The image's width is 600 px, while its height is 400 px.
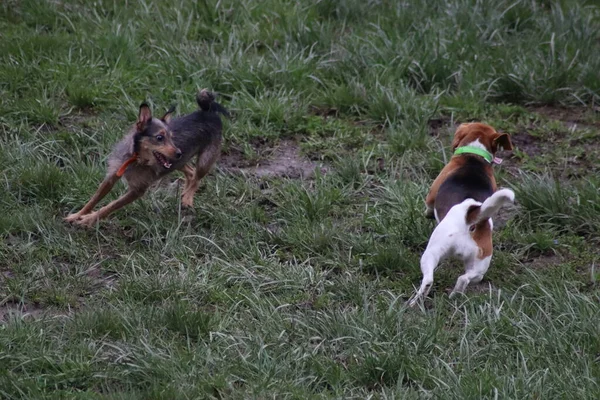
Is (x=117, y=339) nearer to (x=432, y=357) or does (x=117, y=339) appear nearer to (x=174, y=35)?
(x=432, y=357)

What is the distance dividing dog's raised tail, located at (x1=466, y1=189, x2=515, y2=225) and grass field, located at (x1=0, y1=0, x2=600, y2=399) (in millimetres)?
461

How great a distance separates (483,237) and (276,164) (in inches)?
86.6

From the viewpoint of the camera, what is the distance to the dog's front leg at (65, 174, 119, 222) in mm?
6336

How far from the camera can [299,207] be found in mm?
6699

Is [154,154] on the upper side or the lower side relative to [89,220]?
upper

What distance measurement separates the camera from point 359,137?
772 centimetres

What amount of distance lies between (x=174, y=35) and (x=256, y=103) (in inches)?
49.3

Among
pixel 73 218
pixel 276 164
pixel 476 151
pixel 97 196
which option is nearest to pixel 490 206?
pixel 476 151

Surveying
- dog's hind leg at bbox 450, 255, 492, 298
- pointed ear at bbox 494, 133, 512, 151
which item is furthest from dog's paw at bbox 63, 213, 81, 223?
pointed ear at bbox 494, 133, 512, 151

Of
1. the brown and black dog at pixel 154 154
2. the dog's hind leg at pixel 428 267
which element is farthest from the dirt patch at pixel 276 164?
the dog's hind leg at pixel 428 267

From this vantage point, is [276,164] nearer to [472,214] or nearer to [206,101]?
[206,101]

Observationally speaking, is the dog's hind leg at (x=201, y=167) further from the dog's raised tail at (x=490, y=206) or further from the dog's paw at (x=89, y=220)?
the dog's raised tail at (x=490, y=206)

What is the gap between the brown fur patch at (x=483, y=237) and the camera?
5617mm

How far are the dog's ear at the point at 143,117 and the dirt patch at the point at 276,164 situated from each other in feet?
3.84
